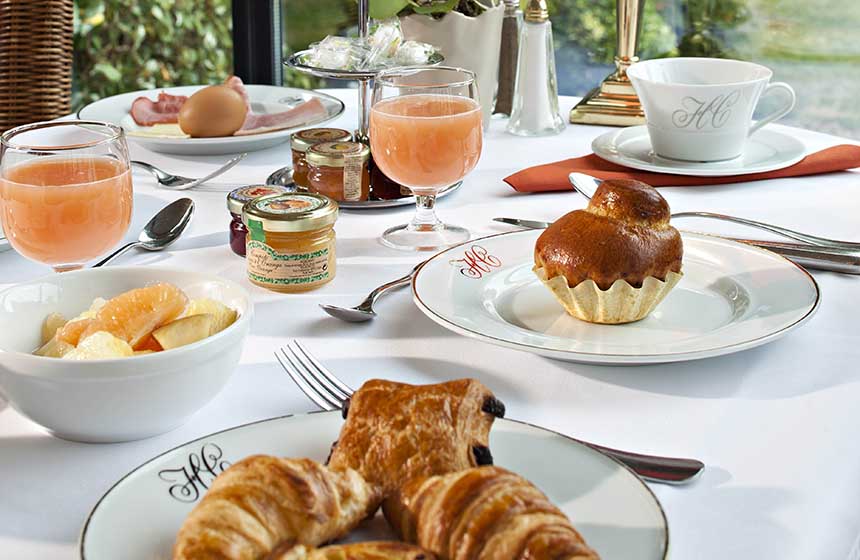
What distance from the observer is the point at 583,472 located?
67 centimetres

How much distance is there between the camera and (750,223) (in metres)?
1.30

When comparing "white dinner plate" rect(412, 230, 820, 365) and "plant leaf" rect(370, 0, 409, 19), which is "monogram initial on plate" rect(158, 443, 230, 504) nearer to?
"white dinner plate" rect(412, 230, 820, 365)

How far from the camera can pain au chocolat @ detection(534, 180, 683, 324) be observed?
0.99m

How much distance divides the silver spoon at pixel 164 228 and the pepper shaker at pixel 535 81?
706 mm

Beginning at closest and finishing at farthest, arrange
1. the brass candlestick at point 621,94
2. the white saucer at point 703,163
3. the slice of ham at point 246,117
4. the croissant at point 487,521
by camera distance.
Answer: the croissant at point 487,521, the white saucer at point 703,163, the slice of ham at point 246,117, the brass candlestick at point 621,94

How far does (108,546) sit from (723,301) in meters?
0.70

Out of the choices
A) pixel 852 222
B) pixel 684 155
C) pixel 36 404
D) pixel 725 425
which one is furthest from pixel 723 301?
pixel 36 404

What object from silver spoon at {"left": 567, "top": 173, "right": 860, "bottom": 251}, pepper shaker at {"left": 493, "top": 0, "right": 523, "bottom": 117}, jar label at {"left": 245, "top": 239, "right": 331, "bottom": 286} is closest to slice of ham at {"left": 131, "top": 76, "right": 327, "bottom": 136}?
pepper shaker at {"left": 493, "top": 0, "right": 523, "bottom": 117}

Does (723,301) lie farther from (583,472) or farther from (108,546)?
(108,546)

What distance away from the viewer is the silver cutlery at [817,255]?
1.17 metres

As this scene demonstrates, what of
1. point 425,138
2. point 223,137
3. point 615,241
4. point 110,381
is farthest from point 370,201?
point 110,381

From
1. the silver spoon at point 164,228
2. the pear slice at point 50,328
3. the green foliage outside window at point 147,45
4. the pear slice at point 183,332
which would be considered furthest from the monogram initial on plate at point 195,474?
the green foliage outside window at point 147,45

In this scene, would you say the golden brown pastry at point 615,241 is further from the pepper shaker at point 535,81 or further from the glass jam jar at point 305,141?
the pepper shaker at point 535,81

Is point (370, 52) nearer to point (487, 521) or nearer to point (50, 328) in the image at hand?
point (50, 328)
